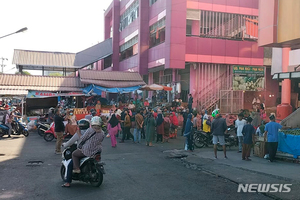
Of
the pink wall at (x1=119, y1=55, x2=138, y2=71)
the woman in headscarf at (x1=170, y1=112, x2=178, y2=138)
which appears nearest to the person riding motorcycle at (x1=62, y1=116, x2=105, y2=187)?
the woman in headscarf at (x1=170, y1=112, x2=178, y2=138)

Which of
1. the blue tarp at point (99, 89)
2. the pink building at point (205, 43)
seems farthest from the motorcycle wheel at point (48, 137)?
the pink building at point (205, 43)

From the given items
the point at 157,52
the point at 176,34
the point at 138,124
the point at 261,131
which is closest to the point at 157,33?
the point at 157,52

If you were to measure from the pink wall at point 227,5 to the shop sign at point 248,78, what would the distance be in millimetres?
4875

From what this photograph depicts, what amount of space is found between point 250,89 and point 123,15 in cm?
2012

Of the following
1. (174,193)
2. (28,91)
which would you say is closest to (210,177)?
(174,193)

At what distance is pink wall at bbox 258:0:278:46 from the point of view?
11266mm

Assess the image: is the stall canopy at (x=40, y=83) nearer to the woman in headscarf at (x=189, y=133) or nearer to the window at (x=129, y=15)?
the window at (x=129, y=15)

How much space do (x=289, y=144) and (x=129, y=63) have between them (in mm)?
26570

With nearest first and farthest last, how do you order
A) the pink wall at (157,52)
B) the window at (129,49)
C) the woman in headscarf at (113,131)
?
the woman in headscarf at (113,131), the pink wall at (157,52), the window at (129,49)

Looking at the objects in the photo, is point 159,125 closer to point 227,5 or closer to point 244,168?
point 244,168

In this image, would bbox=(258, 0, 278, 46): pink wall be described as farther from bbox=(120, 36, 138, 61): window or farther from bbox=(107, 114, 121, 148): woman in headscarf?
bbox=(120, 36, 138, 61): window

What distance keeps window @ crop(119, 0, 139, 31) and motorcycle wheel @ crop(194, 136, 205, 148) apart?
21257mm

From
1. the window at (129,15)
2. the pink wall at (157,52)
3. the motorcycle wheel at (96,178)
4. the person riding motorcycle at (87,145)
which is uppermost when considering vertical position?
the window at (129,15)

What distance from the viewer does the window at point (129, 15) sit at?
33334 millimetres
